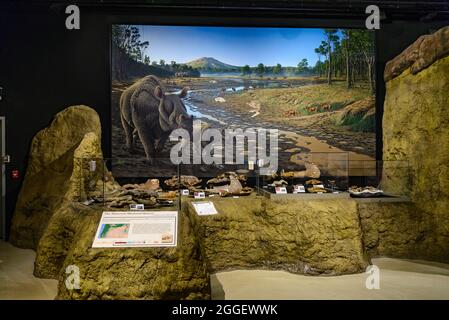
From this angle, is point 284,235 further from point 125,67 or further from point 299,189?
point 125,67

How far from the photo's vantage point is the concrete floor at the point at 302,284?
4730 mm

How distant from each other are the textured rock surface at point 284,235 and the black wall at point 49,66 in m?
3.25

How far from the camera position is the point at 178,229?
4.06 m

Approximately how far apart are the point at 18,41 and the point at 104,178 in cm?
455

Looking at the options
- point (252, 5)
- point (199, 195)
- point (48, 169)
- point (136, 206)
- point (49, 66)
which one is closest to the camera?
point (136, 206)

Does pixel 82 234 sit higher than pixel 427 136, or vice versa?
pixel 427 136

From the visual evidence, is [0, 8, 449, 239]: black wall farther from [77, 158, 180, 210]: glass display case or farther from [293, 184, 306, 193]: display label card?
[293, 184, 306, 193]: display label card

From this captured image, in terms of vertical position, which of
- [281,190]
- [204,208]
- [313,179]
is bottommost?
[204,208]

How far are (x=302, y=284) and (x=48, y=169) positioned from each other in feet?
16.3

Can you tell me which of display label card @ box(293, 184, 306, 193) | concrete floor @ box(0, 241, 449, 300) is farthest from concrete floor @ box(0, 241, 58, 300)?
display label card @ box(293, 184, 306, 193)

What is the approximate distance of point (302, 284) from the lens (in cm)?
514

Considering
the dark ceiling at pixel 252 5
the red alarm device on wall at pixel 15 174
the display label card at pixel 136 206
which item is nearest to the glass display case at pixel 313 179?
the display label card at pixel 136 206

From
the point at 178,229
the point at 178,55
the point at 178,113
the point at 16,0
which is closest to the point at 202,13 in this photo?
the point at 178,55

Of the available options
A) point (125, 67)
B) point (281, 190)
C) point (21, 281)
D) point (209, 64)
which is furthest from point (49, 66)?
point (281, 190)
